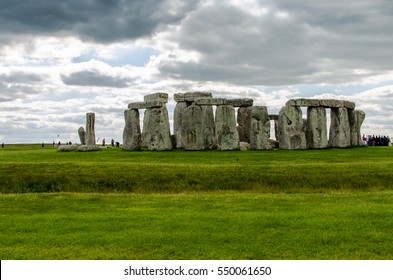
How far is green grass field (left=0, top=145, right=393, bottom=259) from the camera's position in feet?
36.2

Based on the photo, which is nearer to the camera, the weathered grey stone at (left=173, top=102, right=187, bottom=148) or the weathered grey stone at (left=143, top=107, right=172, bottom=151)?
the weathered grey stone at (left=143, top=107, right=172, bottom=151)

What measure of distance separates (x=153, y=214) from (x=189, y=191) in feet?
26.6

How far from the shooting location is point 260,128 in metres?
39.2

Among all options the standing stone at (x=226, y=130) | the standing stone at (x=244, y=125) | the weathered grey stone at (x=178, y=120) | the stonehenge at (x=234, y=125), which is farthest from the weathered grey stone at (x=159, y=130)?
the standing stone at (x=244, y=125)

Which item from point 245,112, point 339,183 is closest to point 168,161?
point 339,183

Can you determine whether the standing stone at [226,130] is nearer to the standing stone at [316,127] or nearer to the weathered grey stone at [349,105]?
the standing stone at [316,127]

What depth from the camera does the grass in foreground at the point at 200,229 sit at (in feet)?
35.4

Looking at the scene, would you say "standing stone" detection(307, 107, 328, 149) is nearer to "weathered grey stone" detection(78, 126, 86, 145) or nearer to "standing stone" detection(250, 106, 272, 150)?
"standing stone" detection(250, 106, 272, 150)

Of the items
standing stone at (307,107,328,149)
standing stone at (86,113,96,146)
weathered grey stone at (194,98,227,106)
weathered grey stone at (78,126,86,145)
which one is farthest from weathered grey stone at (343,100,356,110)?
weathered grey stone at (78,126,86,145)

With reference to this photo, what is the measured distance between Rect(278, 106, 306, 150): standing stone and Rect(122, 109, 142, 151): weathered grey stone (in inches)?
435

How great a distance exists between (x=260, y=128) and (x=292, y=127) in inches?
106

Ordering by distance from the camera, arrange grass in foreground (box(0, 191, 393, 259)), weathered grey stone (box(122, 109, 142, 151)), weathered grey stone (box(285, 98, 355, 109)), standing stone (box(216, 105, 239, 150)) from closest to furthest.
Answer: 1. grass in foreground (box(0, 191, 393, 259))
2. standing stone (box(216, 105, 239, 150))
3. weathered grey stone (box(285, 98, 355, 109))
4. weathered grey stone (box(122, 109, 142, 151))

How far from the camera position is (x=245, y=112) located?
1741 inches
